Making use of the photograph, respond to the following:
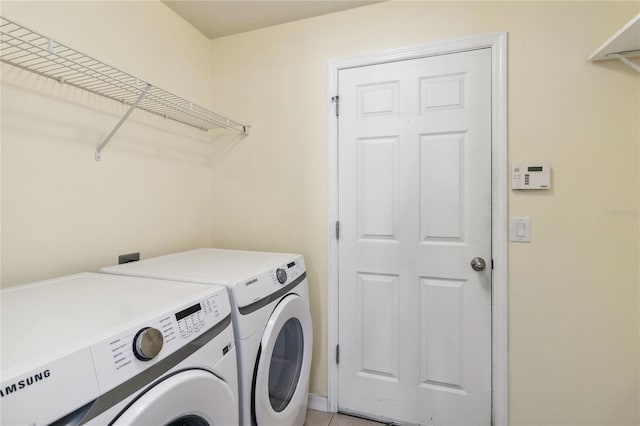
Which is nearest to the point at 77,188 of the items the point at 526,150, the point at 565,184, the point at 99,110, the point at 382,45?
the point at 99,110

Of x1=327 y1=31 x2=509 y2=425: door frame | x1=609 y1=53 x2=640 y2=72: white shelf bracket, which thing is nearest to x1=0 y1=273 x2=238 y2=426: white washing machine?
x1=327 y1=31 x2=509 y2=425: door frame

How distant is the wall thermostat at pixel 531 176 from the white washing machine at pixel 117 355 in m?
1.47

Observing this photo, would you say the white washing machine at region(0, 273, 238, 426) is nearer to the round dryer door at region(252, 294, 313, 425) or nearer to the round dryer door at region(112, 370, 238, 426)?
the round dryer door at region(112, 370, 238, 426)

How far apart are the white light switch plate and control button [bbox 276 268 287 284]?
1.16 metres

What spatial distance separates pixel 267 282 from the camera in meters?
1.30

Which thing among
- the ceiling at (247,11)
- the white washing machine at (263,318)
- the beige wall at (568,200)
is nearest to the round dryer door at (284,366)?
the white washing machine at (263,318)

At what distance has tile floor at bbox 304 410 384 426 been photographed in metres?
1.78

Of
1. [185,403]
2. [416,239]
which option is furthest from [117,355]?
[416,239]

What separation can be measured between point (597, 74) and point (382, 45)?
1.05 meters

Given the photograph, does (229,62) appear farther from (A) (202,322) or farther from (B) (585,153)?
(B) (585,153)

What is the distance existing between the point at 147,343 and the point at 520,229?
1656 millimetres

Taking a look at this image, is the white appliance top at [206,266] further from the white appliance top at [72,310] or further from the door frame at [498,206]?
the door frame at [498,206]

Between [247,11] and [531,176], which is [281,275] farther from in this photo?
[247,11]

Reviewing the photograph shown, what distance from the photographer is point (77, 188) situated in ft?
4.41
